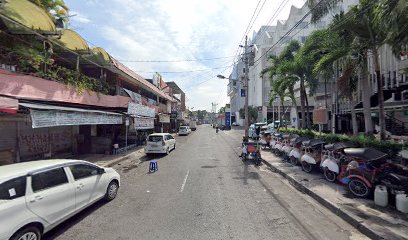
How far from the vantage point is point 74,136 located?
647 inches

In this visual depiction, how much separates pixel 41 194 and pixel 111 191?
282cm

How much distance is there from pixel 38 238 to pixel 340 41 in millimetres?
13169

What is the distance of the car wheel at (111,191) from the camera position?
748 centimetres

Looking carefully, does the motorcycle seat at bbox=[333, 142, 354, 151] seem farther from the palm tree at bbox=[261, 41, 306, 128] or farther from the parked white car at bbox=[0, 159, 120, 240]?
the parked white car at bbox=[0, 159, 120, 240]

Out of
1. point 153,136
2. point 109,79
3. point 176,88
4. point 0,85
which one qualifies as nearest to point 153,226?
point 0,85

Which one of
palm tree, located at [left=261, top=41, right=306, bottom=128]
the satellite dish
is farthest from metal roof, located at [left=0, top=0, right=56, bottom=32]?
palm tree, located at [left=261, top=41, right=306, bottom=128]

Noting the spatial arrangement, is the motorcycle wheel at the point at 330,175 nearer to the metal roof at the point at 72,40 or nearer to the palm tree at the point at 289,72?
the palm tree at the point at 289,72

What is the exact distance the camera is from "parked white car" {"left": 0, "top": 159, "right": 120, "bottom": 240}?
430 centimetres

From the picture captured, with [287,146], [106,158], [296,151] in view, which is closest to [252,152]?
[287,146]

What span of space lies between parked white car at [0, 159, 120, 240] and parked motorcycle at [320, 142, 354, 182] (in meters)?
7.92

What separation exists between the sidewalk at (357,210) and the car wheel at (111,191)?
21.1 ft

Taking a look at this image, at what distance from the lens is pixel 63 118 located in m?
10.7

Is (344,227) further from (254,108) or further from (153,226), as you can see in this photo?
(254,108)

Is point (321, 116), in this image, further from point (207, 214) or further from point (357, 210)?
point (207, 214)
